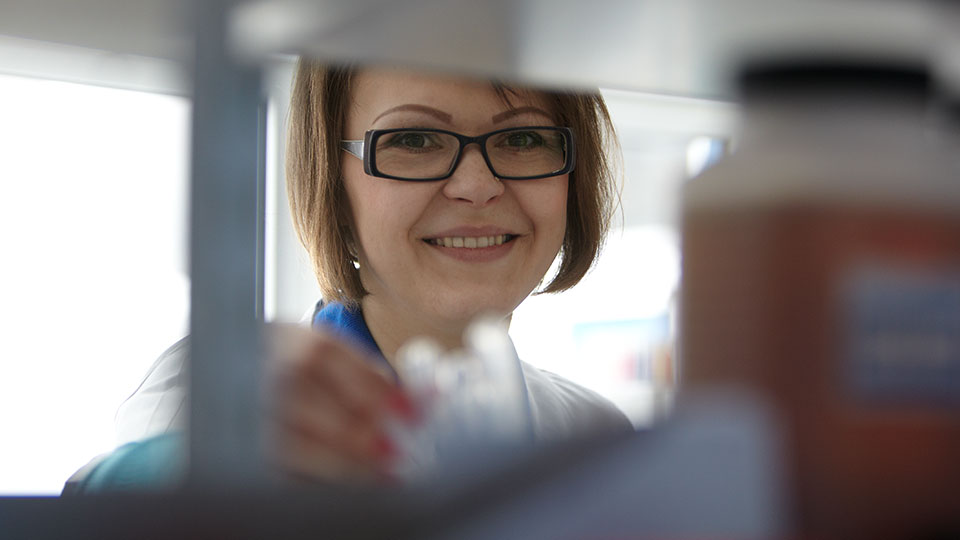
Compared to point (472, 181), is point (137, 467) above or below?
below

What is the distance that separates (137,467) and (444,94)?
0.80ft

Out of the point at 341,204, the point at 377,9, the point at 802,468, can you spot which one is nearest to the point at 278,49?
the point at 377,9

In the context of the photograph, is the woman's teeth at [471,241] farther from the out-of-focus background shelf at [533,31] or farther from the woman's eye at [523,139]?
the out-of-focus background shelf at [533,31]

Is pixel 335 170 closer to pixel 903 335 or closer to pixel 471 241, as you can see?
pixel 471 241

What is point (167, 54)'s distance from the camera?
0.22 metres

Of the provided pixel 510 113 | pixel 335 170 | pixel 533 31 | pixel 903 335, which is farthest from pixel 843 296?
pixel 335 170

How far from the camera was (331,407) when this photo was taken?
0.22 meters

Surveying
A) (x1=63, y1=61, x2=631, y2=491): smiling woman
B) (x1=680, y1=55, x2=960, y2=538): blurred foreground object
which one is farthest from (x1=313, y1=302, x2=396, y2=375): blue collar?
(x1=680, y1=55, x2=960, y2=538): blurred foreground object

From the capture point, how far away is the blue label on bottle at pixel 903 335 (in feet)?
0.73

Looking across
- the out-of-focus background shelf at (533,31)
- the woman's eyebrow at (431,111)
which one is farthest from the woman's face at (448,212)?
the out-of-focus background shelf at (533,31)

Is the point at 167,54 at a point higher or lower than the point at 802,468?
higher

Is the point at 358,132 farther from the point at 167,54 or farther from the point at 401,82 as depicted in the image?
the point at 167,54

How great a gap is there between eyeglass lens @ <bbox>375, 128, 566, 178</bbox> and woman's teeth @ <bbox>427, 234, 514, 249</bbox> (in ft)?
0.15

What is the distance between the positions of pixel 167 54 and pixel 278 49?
0.11ft
